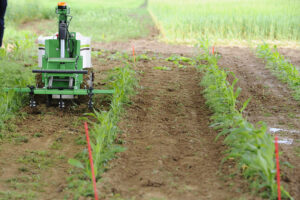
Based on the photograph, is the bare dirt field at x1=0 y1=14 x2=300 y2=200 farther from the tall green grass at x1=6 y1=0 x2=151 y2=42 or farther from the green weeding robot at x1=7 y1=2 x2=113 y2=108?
the tall green grass at x1=6 y1=0 x2=151 y2=42

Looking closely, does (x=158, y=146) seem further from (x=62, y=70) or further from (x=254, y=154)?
(x=62, y=70)

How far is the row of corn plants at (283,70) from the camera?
8625mm

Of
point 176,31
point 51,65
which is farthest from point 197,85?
point 176,31

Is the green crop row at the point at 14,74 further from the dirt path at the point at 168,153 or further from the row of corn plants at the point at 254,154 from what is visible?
the row of corn plants at the point at 254,154

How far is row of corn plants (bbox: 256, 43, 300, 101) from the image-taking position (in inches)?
340

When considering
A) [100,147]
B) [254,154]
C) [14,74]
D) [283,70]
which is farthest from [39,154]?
[283,70]

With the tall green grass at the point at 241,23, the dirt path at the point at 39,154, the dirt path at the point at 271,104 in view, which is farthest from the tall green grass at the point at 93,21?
the dirt path at the point at 39,154

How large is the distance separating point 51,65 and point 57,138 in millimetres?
1699

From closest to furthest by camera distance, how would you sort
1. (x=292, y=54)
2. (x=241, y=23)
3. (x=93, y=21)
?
(x=292, y=54), (x=241, y=23), (x=93, y=21)

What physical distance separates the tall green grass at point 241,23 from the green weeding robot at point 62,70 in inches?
296

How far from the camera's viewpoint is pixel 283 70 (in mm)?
9734

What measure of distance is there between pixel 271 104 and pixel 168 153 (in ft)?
9.69

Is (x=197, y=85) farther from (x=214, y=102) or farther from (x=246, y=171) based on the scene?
(x=246, y=171)

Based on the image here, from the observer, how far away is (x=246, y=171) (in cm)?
455
